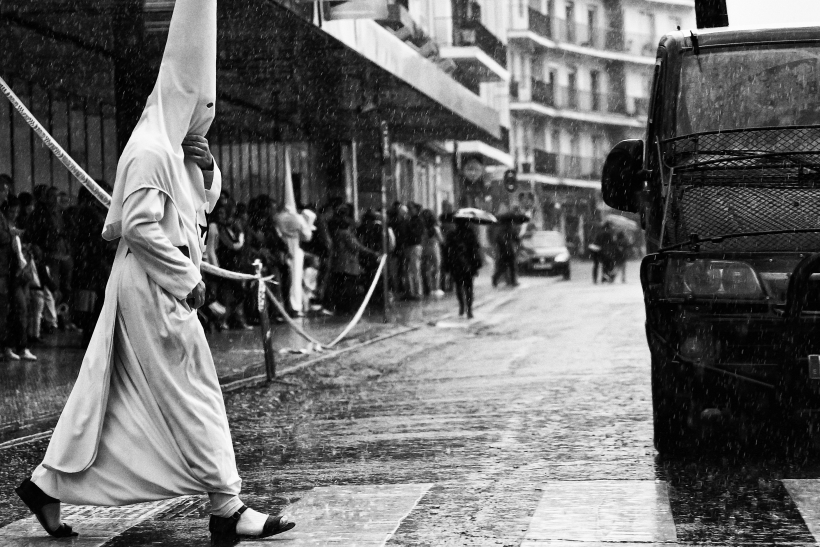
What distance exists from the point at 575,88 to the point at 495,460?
6866 centimetres

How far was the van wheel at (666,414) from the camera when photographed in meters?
7.38

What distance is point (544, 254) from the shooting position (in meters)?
45.2

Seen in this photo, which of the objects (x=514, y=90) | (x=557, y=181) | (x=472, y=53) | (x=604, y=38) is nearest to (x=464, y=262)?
(x=472, y=53)

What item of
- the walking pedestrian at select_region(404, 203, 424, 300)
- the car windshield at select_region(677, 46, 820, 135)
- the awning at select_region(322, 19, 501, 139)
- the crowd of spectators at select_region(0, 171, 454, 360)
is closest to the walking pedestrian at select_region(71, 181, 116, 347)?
the crowd of spectators at select_region(0, 171, 454, 360)

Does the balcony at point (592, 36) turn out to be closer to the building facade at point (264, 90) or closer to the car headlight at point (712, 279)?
the building facade at point (264, 90)

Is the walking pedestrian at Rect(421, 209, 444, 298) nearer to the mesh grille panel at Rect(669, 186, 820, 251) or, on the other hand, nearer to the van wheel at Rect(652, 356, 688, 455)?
the mesh grille panel at Rect(669, 186, 820, 251)

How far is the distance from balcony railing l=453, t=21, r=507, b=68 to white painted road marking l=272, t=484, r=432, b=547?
45185mm

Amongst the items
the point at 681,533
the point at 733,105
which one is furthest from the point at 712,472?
the point at 733,105

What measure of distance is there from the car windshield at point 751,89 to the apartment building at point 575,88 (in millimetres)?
59436

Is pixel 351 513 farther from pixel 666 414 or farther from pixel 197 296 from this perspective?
pixel 666 414

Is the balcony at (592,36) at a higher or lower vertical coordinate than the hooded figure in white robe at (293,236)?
higher

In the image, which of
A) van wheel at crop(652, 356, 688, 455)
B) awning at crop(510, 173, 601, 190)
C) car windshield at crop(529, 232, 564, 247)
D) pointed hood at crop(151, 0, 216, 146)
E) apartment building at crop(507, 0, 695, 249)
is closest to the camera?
pointed hood at crop(151, 0, 216, 146)

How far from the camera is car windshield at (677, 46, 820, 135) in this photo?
8.33 m

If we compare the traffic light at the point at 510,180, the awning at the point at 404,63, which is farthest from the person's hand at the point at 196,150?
the traffic light at the point at 510,180
